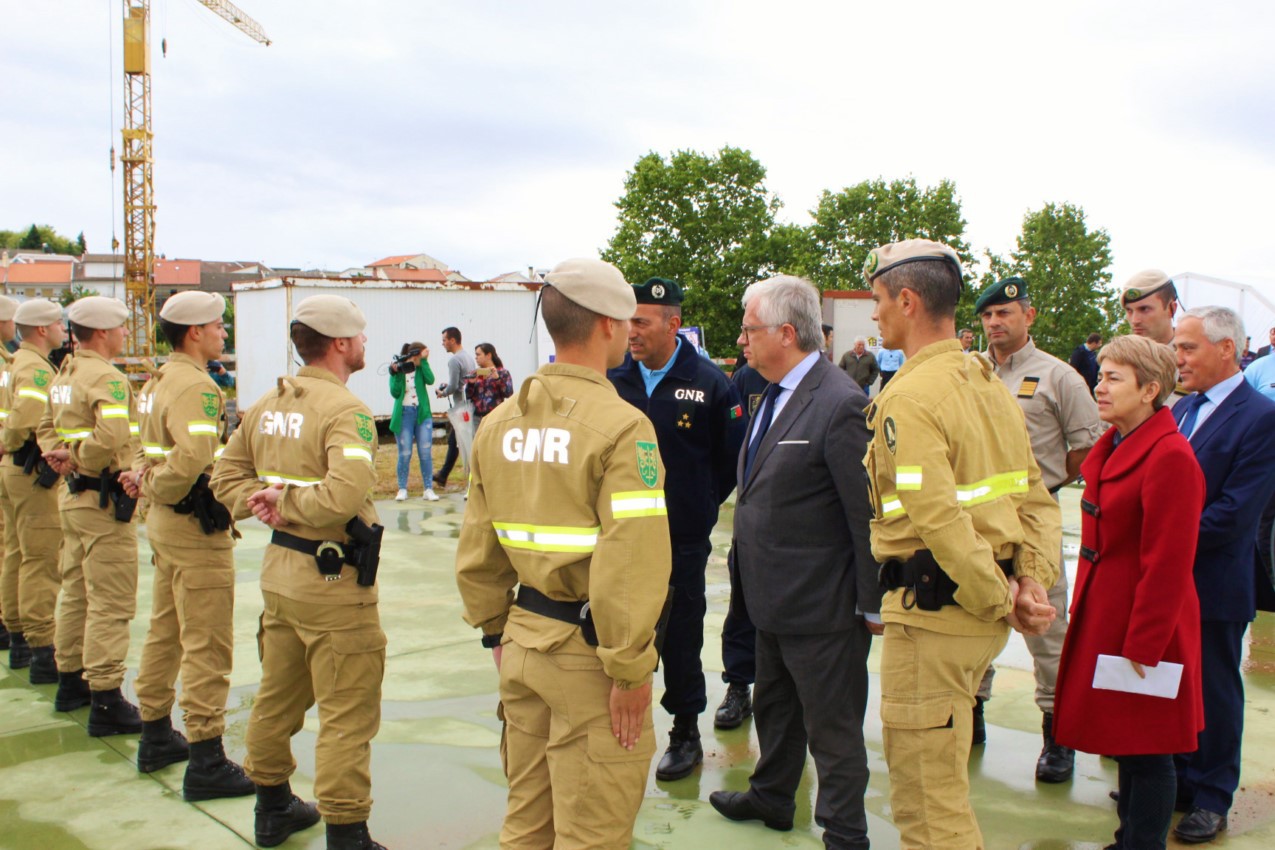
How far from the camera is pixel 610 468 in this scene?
2.32m

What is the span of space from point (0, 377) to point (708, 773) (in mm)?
4983

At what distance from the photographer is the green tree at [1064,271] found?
195 feet

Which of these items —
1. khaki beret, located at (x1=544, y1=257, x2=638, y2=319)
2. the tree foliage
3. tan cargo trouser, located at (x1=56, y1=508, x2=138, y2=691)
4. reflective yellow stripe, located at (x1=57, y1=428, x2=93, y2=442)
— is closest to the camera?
khaki beret, located at (x1=544, y1=257, x2=638, y2=319)

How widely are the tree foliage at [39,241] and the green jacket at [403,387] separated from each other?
129688 millimetres

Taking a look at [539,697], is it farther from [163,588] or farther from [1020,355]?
[1020,355]

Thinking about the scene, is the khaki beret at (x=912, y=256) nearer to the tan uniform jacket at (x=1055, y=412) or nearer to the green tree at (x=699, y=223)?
the tan uniform jacket at (x=1055, y=412)

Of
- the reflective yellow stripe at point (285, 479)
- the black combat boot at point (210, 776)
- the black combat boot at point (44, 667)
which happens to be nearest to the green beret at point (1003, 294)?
the reflective yellow stripe at point (285, 479)

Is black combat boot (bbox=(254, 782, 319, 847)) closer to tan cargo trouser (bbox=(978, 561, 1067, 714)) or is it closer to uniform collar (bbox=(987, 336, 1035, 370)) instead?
tan cargo trouser (bbox=(978, 561, 1067, 714))

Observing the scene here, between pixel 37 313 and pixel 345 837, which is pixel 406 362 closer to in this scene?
pixel 37 313

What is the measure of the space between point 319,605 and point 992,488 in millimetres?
2235

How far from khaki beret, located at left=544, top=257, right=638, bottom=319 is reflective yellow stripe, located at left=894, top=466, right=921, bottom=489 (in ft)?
2.82

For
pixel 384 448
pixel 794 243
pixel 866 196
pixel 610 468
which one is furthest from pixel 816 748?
pixel 866 196

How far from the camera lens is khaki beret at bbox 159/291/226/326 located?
4.04m

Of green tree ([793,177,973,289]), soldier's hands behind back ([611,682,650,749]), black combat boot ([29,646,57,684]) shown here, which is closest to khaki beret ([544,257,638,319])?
soldier's hands behind back ([611,682,650,749])
